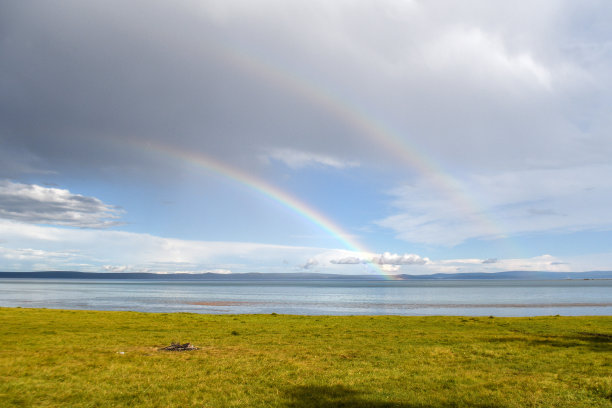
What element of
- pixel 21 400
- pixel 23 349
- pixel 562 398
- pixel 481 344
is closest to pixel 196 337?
pixel 23 349

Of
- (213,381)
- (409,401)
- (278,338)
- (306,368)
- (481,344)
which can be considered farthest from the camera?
(278,338)

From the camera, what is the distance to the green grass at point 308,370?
14.0m

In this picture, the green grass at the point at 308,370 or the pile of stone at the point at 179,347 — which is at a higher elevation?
the green grass at the point at 308,370

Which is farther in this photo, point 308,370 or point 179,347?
point 179,347

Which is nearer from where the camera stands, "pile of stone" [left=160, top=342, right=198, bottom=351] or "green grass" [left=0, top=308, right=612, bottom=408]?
"green grass" [left=0, top=308, right=612, bottom=408]

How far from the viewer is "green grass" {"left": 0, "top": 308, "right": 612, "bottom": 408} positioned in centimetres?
1396

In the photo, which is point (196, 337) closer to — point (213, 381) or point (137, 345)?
point (137, 345)

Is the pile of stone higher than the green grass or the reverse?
the reverse

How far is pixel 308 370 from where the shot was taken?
1802cm

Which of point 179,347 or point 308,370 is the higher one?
point 308,370

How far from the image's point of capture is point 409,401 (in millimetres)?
13602

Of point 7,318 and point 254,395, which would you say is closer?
point 254,395

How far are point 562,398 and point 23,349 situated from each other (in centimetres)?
2671

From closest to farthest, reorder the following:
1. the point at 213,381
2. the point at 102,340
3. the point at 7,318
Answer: the point at 213,381
the point at 102,340
the point at 7,318
